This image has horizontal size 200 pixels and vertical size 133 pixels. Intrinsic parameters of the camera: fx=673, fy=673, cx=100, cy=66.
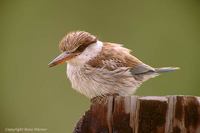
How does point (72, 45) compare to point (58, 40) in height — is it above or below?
below

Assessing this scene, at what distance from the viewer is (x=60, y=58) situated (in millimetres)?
4023

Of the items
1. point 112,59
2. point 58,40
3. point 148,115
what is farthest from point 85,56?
Result: point 58,40

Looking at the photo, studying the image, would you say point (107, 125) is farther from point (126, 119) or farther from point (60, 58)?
point (60, 58)

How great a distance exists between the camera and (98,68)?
4215 millimetres

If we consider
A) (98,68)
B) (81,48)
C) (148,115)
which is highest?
(81,48)

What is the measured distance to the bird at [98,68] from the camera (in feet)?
13.5

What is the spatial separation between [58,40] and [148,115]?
3958mm

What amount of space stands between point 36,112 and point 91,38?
242 cm

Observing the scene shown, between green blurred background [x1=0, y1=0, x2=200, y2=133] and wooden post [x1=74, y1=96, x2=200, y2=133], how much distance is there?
3244 mm

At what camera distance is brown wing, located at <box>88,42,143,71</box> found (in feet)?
13.9

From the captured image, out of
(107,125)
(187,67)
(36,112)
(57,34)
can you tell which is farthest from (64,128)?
(107,125)

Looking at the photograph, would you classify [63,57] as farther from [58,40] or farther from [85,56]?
[58,40]

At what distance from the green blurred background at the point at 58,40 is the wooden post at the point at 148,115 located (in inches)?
128

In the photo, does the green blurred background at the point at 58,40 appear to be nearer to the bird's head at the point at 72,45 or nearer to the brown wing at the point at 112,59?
the brown wing at the point at 112,59
